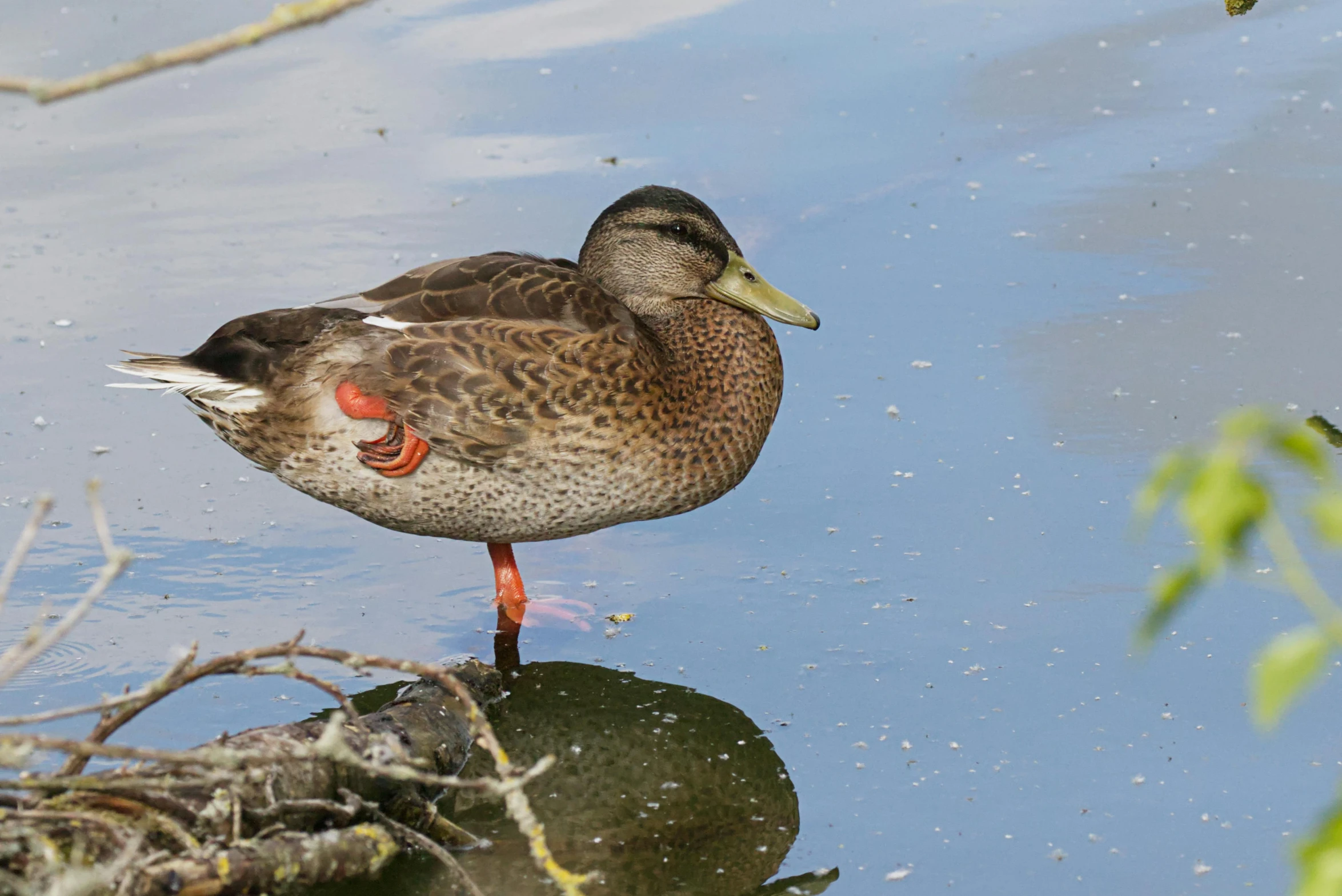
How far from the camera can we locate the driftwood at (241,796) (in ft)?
6.82

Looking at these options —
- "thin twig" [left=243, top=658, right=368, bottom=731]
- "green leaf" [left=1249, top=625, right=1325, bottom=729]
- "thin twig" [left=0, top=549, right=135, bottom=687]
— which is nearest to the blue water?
"thin twig" [left=243, top=658, right=368, bottom=731]

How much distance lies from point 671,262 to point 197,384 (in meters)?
1.27

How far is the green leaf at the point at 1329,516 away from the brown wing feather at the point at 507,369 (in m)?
2.83

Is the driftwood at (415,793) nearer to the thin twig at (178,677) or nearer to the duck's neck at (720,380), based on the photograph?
the thin twig at (178,677)

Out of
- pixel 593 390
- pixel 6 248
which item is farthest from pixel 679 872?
pixel 6 248

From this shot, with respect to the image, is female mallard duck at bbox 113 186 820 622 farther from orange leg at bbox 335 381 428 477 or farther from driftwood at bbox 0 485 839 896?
driftwood at bbox 0 485 839 896

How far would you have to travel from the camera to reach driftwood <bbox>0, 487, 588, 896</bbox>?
81.8 inches

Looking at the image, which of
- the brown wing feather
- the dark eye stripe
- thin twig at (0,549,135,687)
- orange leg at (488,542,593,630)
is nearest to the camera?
thin twig at (0,549,135,687)

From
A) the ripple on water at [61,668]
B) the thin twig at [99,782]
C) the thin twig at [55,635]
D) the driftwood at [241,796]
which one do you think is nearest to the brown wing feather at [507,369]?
the driftwood at [241,796]

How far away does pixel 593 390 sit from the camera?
3.77 metres

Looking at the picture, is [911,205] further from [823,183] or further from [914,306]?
[914,306]

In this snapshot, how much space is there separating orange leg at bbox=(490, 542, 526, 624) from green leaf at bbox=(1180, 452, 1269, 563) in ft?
10.5

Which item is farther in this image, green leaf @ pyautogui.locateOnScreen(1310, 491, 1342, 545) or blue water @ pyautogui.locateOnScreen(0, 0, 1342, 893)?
blue water @ pyautogui.locateOnScreen(0, 0, 1342, 893)

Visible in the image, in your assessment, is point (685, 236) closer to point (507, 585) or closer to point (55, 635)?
point (507, 585)
